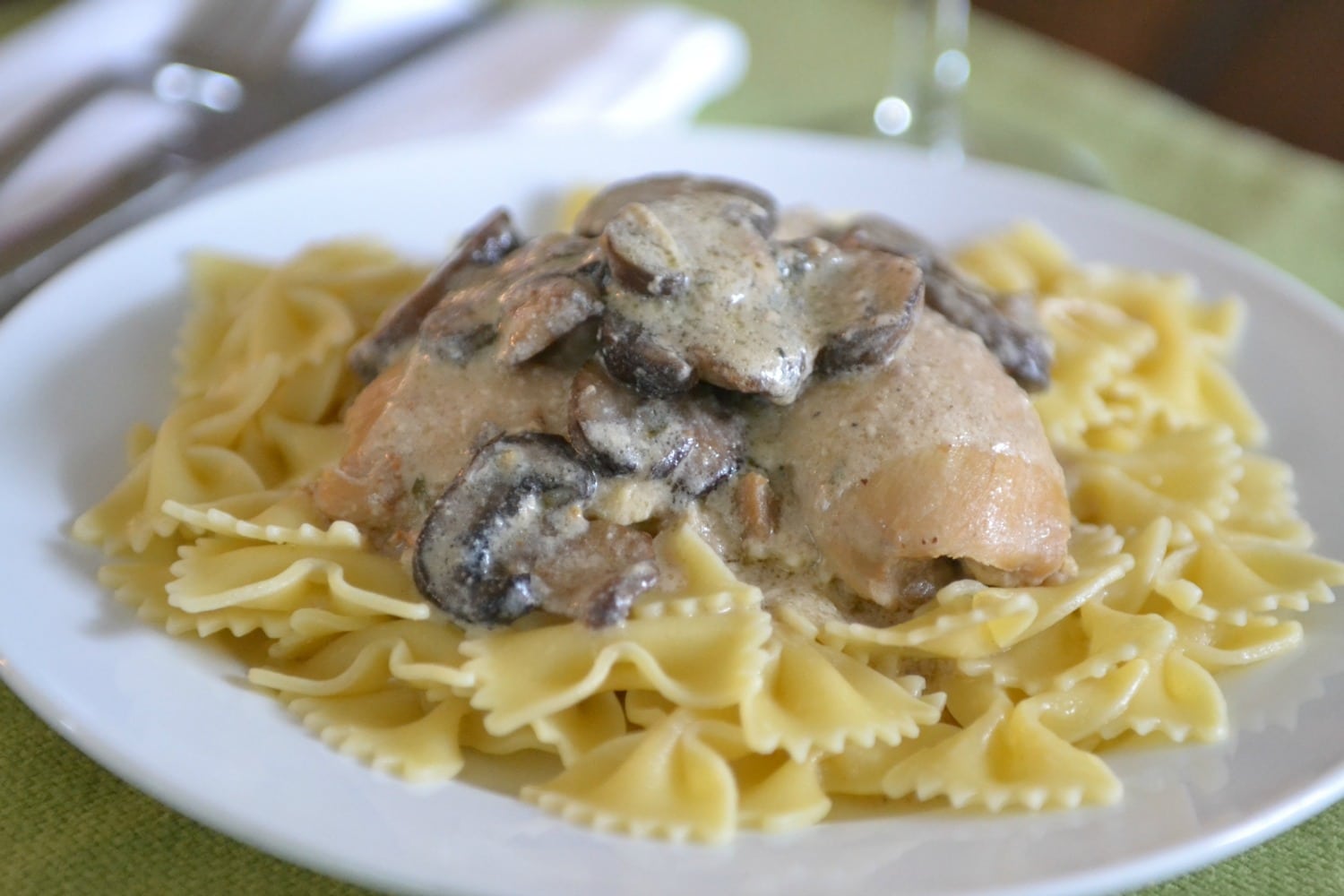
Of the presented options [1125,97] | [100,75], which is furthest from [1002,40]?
[100,75]

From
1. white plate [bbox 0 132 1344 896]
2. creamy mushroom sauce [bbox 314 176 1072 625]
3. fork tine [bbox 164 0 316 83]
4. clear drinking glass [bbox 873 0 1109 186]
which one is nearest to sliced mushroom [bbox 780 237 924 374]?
creamy mushroom sauce [bbox 314 176 1072 625]

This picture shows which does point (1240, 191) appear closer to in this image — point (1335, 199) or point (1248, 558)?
point (1335, 199)

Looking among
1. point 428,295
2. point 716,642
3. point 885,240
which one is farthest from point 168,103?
point 716,642

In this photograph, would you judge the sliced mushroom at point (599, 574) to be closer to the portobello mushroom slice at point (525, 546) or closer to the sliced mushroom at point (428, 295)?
the portobello mushroom slice at point (525, 546)

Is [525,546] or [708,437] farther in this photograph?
[708,437]

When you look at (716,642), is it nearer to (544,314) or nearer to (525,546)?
(525,546)

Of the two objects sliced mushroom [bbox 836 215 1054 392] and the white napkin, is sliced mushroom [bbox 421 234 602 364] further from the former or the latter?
the white napkin

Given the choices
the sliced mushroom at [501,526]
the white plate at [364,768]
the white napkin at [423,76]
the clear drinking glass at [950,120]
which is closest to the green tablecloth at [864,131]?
the clear drinking glass at [950,120]
